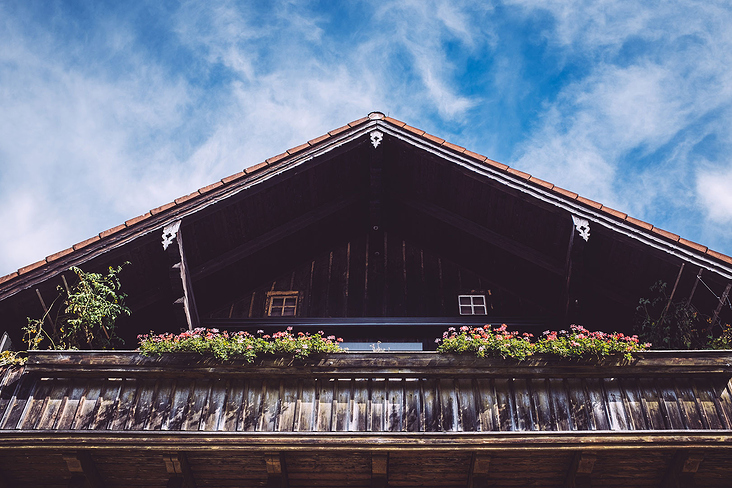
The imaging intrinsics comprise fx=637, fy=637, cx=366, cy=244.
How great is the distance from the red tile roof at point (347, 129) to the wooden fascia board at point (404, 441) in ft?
8.18

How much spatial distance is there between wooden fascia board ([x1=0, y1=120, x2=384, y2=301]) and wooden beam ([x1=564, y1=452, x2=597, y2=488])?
613cm

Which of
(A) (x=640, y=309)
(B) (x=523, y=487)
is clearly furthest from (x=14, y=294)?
(A) (x=640, y=309)

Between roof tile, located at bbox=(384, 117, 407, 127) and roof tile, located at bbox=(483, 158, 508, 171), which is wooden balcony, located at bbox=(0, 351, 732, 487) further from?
roof tile, located at bbox=(384, 117, 407, 127)

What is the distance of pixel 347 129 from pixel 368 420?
5.30 metres

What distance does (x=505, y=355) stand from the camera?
7.96 meters

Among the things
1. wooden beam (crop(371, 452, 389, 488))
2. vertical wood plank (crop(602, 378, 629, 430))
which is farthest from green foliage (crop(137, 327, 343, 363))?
vertical wood plank (crop(602, 378, 629, 430))

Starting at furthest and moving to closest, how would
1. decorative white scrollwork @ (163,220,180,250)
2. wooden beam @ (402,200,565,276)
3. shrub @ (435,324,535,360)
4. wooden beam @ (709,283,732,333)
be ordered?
1. wooden beam @ (402,200,565,276)
2. decorative white scrollwork @ (163,220,180,250)
3. wooden beam @ (709,283,732,333)
4. shrub @ (435,324,535,360)

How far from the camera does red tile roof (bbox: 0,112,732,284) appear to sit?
8.90 meters

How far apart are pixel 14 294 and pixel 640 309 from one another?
927 centimetres

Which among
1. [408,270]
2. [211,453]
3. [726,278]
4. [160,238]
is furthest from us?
[408,270]

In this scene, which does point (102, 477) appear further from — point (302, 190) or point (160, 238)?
Result: point (302, 190)

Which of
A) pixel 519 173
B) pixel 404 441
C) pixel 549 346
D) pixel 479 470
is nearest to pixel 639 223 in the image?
pixel 519 173

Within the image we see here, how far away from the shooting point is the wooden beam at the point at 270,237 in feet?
36.2

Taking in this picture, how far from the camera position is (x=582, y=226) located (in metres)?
9.45
